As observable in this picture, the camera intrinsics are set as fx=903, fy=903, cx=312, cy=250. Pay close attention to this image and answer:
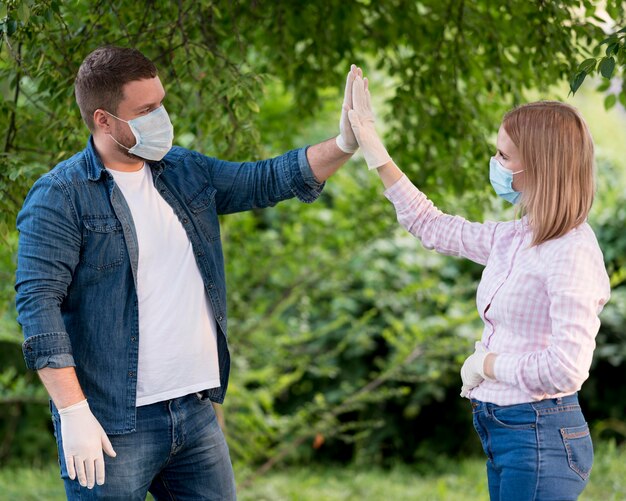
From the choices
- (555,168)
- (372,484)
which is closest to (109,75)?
(555,168)

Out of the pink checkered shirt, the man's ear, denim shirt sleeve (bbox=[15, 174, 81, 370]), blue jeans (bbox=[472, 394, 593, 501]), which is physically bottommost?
blue jeans (bbox=[472, 394, 593, 501])

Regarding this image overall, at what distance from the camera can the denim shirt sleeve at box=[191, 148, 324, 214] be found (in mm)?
2594

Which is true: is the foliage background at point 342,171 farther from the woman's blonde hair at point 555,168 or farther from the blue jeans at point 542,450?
the blue jeans at point 542,450

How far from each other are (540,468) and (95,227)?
1244 millimetres

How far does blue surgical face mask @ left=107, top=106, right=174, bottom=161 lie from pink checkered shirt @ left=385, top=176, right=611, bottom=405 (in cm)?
92

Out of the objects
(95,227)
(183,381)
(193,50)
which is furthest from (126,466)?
(193,50)

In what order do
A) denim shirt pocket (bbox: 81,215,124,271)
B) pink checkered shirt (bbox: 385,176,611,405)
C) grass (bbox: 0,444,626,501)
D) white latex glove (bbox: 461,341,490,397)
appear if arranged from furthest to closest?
grass (bbox: 0,444,626,501), denim shirt pocket (bbox: 81,215,124,271), white latex glove (bbox: 461,341,490,397), pink checkered shirt (bbox: 385,176,611,405)

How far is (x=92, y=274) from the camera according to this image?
2324 millimetres

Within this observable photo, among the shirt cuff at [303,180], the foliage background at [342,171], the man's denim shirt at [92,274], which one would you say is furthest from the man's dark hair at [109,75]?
the shirt cuff at [303,180]

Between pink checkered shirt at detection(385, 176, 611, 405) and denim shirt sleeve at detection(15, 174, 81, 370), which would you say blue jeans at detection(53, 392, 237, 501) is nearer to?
denim shirt sleeve at detection(15, 174, 81, 370)

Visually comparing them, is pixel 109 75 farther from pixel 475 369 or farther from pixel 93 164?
pixel 475 369

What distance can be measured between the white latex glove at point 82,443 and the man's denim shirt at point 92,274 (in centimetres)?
10

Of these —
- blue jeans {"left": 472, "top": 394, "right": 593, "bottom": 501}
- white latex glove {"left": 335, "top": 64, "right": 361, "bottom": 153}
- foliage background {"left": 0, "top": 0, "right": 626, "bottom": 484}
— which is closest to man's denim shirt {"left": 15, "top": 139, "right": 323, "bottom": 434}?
white latex glove {"left": 335, "top": 64, "right": 361, "bottom": 153}

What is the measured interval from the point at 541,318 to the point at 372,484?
3675 millimetres
